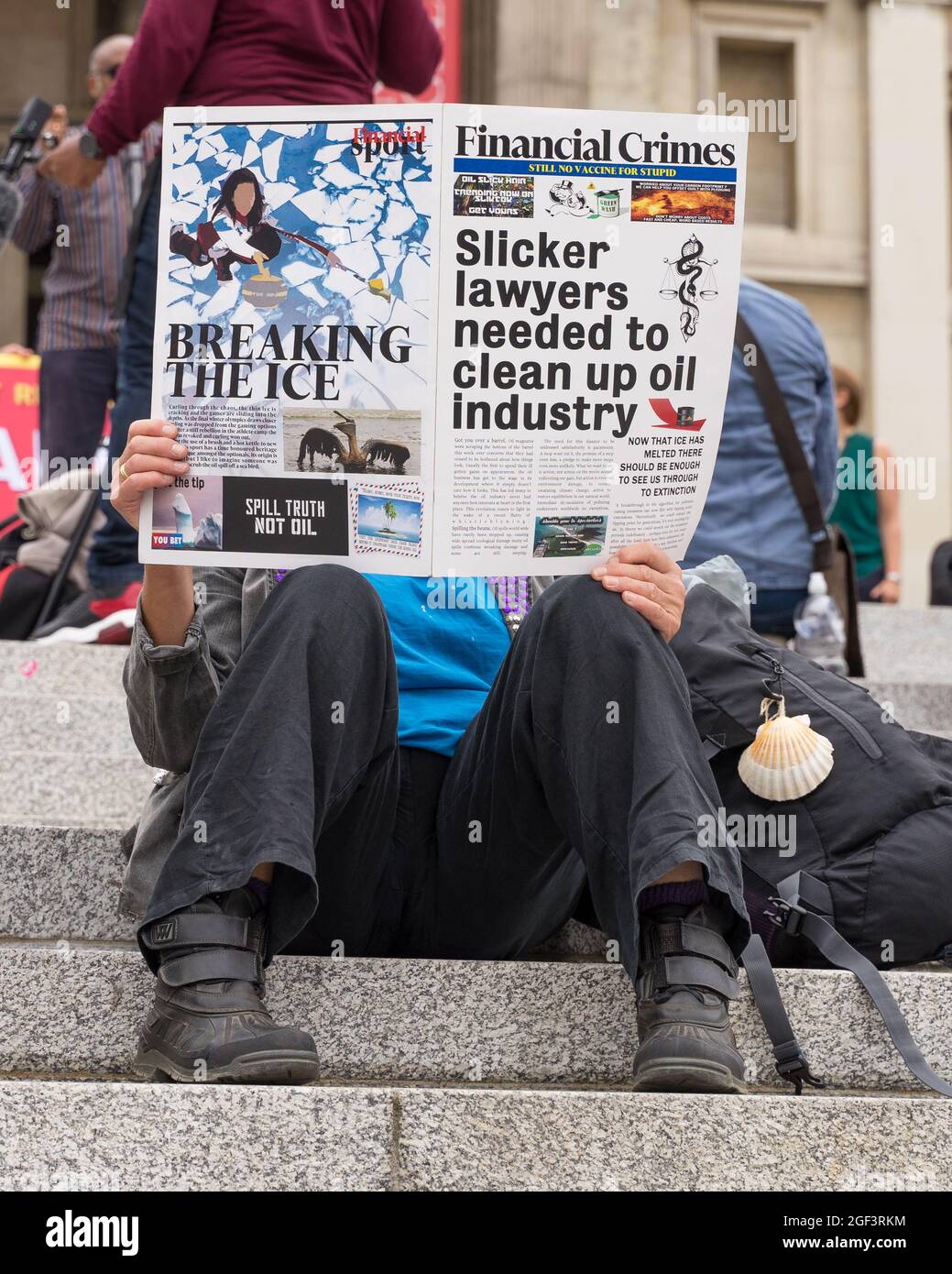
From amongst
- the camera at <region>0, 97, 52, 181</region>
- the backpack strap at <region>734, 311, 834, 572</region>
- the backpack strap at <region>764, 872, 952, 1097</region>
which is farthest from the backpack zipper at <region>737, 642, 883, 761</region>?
the camera at <region>0, 97, 52, 181</region>

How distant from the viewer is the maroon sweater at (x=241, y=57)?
12.6ft

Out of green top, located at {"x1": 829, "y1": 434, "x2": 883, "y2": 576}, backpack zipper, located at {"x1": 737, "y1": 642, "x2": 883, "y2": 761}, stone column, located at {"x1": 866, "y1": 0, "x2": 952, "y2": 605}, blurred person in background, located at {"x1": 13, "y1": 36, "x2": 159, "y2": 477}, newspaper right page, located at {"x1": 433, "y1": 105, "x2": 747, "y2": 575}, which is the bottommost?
backpack zipper, located at {"x1": 737, "y1": 642, "x2": 883, "y2": 761}

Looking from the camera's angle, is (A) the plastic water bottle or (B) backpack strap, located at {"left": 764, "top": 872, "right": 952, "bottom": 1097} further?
(A) the plastic water bottle

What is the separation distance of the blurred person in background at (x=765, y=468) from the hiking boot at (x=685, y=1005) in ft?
6.98

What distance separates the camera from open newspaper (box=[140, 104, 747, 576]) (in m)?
2.19

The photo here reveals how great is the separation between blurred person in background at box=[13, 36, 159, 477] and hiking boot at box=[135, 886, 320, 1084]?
10.8ft

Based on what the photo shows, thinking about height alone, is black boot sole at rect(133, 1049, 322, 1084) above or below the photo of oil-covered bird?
below

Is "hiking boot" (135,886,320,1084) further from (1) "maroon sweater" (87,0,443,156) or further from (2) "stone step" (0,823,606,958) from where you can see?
(1) "maroon sweater" (87,0,443,156)

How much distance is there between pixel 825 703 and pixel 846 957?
1.54 feet

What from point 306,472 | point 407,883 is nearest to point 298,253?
point 306,472

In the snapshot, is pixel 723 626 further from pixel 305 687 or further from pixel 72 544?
pixel 72 544

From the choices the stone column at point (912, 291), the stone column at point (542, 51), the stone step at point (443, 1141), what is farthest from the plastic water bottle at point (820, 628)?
the stone column at point (912, 291)

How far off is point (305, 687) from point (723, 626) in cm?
95
